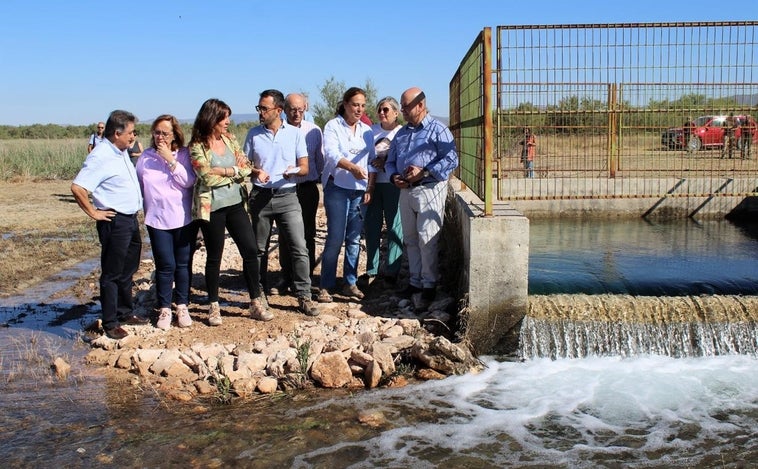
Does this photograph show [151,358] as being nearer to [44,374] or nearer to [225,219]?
[44,374]

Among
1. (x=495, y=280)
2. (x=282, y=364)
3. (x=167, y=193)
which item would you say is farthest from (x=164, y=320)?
(x=495, y=280)

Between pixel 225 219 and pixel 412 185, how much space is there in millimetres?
1672

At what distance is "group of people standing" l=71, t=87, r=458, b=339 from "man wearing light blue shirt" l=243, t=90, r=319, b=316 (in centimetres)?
1

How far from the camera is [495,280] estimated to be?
626 cm

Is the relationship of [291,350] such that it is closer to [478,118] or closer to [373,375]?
[373,375]

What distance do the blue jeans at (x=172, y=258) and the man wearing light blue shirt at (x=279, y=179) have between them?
684 millimetres

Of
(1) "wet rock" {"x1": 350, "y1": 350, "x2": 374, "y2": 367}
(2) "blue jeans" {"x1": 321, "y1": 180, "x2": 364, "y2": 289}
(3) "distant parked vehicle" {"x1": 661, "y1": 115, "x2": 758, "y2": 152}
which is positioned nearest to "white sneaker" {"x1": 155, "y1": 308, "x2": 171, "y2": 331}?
(2) "blue jeans" {"x1": 321, "y1": 180, "x2": 364, "y2": 289}

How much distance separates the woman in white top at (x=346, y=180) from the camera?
6832mm

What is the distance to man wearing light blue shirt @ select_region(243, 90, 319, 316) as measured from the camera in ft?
21.5

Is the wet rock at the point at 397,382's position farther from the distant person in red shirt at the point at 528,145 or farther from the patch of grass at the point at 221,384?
the distant person in red shirt at the point at 528,145

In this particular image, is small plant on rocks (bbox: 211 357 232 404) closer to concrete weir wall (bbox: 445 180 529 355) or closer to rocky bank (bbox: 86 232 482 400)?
rocky bank (bbox: 86 232 482 400)

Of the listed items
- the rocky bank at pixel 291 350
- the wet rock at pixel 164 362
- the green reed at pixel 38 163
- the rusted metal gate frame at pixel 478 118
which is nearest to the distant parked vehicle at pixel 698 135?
the rusted metal gate frame at pixel 478 118

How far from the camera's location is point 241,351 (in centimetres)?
587

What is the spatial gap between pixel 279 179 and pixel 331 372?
1947mm
